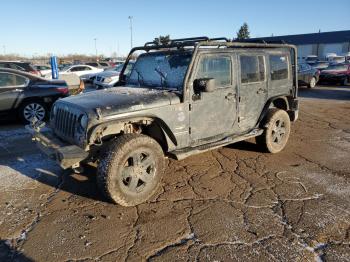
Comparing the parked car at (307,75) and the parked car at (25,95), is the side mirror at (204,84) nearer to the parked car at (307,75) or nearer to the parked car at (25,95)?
the parked car at (25,95)

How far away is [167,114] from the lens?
173 inches

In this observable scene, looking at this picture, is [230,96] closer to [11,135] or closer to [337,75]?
[11,135]

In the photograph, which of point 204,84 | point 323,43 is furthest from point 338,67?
point 323,43

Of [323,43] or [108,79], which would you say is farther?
[323,43]

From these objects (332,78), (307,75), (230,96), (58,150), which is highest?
(230,96)

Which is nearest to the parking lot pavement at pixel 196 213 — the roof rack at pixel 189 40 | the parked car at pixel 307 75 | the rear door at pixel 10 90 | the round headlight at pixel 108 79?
the roof rack at pixel 189 40

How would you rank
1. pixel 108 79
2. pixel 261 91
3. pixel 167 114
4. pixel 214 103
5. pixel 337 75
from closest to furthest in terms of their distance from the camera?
pixel 167 114 → pixel 214 103 → pixel 261 91 → pixel 108 79 → pixel 337 75

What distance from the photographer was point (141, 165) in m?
4.20

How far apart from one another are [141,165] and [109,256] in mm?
1297

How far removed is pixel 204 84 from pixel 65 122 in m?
1.95

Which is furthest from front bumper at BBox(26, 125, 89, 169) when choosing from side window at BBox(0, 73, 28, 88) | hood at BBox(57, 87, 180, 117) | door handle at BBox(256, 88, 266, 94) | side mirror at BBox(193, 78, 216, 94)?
side window at BBox(0, 73, 28, 88)

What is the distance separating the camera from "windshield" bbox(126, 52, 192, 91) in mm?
4812

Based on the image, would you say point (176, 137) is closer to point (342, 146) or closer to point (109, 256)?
point (109, 256)

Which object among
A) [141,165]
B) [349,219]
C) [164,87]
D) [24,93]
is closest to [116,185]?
[141,165]
